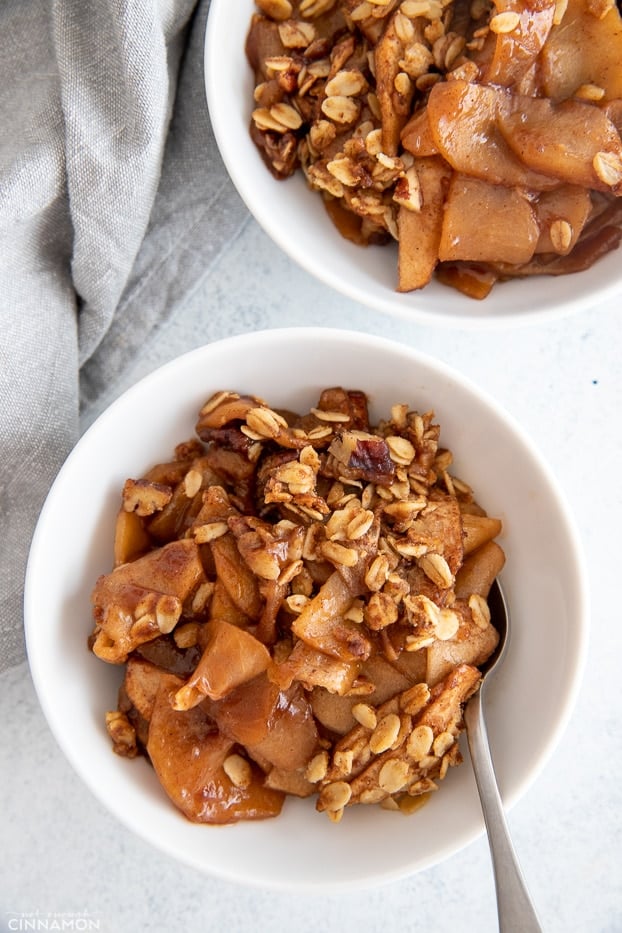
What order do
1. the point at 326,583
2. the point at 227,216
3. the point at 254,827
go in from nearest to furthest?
the point at 326,583 < the point at 254,827 < the point at 227,216

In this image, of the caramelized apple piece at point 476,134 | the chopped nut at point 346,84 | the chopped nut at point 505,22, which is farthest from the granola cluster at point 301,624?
the chopped nut at point 505,22

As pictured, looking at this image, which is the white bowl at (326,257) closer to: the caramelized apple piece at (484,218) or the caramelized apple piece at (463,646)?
the caramelized apple piece at (484,218)

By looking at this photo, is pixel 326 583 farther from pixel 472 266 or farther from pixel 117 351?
pixel 117 351

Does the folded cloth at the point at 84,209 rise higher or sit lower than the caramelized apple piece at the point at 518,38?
lower

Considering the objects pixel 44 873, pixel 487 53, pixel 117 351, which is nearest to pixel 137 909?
pixel 44 873

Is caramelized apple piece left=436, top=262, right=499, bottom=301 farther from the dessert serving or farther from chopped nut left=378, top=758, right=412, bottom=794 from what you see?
chopped nut left=378, top=758, right=412, bottom=794

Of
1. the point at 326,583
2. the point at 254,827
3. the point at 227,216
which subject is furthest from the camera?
the point at 227,216

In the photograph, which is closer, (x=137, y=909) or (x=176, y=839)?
(x=176, y=839)
